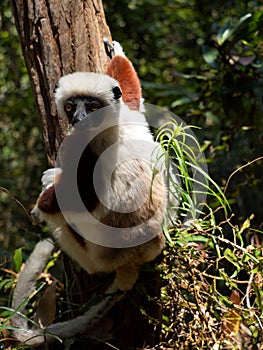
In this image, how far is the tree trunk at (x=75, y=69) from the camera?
2.94 meters

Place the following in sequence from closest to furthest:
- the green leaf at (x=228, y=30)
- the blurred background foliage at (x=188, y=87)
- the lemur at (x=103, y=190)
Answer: the lemur at (x=103, y=190) < the green leaf at (x=228, y=30) < the blurred background foliage at (x=188, y=87)

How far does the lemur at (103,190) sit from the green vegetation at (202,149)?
17 centimetres

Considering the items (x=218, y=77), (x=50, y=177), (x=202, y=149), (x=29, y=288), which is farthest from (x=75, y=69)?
(x=218, y=77)

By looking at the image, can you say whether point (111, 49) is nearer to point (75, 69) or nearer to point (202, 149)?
point (75, 69)

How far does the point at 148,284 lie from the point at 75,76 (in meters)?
1.16

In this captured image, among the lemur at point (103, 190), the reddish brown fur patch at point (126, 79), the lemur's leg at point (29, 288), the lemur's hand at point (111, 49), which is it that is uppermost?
the lemur's hand at point (111, 49)

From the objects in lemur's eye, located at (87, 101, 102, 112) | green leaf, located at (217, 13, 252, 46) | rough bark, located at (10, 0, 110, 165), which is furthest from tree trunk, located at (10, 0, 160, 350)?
green leaf, located at (217, 13, 252, 46)

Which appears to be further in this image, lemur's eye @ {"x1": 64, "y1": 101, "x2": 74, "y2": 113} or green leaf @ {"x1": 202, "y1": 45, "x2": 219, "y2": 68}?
green leaf @ {"x1": 202, "y1": 45, "x2": 219, "y2": 68}

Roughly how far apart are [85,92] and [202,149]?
1.55m

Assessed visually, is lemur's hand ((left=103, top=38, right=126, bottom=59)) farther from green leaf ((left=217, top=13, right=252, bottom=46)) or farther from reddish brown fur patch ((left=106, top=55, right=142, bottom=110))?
green leaf ((left=217, top=13, right=252, bottom=46))

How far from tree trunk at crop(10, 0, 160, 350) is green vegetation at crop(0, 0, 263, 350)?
0.46 feet

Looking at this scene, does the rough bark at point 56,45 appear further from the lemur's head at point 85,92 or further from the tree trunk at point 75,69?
the lemur's head at point 85,92

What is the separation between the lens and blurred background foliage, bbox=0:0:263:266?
4.23 meters

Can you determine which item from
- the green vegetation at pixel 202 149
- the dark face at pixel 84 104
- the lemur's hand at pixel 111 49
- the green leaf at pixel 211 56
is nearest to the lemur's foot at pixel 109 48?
the lemur's hand at pixel 111 49
